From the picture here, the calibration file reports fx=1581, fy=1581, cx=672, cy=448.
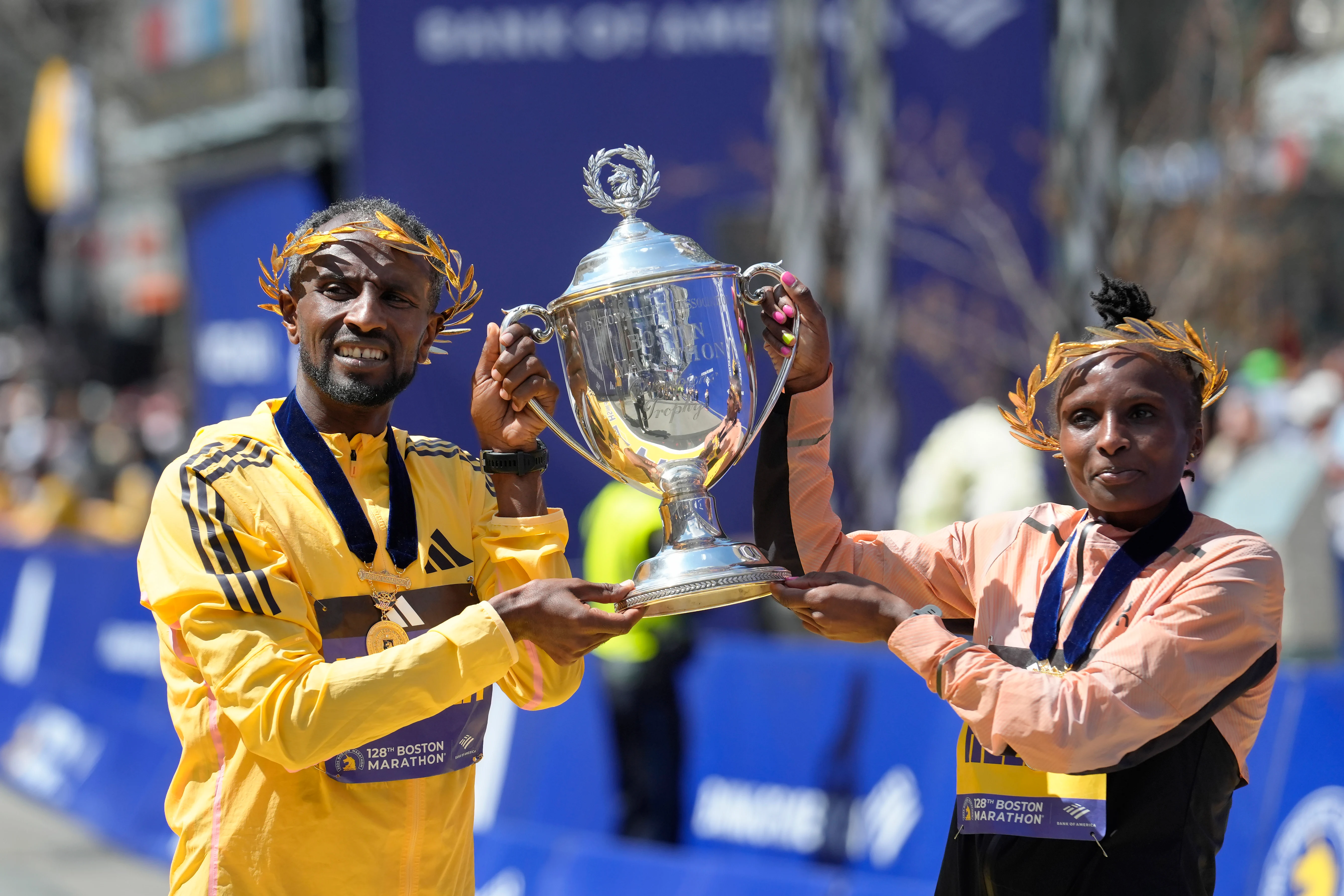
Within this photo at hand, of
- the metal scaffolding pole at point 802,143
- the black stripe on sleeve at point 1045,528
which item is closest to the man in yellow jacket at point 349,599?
the black stripe on sleeve at point 1045,528

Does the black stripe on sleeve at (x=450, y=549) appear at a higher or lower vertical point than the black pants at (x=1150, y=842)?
higher

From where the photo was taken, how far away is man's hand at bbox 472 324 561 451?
2861mm

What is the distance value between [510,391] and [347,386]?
29 centimetres

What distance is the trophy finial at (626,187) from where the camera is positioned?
2959 mm

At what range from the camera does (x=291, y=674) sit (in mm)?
2529

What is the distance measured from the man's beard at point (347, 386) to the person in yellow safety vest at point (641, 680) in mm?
3178

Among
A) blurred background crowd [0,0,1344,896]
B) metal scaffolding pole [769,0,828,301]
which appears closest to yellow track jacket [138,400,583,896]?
blurred background crowd [0,0,1344,896]

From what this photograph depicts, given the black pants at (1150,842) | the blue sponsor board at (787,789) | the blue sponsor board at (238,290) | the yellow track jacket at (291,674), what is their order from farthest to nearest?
the blue sponsor board at (238,290), the blue sponsor board at (787,789), the black pants at (1150,842), the yellow track jacket at (291,674)

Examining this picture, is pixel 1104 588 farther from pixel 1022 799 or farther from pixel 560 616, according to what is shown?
pixel 560 616

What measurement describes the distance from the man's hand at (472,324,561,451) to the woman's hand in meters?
0.44

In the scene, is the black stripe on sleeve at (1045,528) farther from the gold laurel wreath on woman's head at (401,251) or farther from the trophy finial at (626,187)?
the gold laurel wreath on woman's head at (401,251)

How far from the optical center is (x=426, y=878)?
2746 millimetres

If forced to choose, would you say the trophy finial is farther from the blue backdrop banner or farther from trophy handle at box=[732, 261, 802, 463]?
the blue backdrop banner

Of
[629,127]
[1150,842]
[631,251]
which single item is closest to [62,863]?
[631,251]
